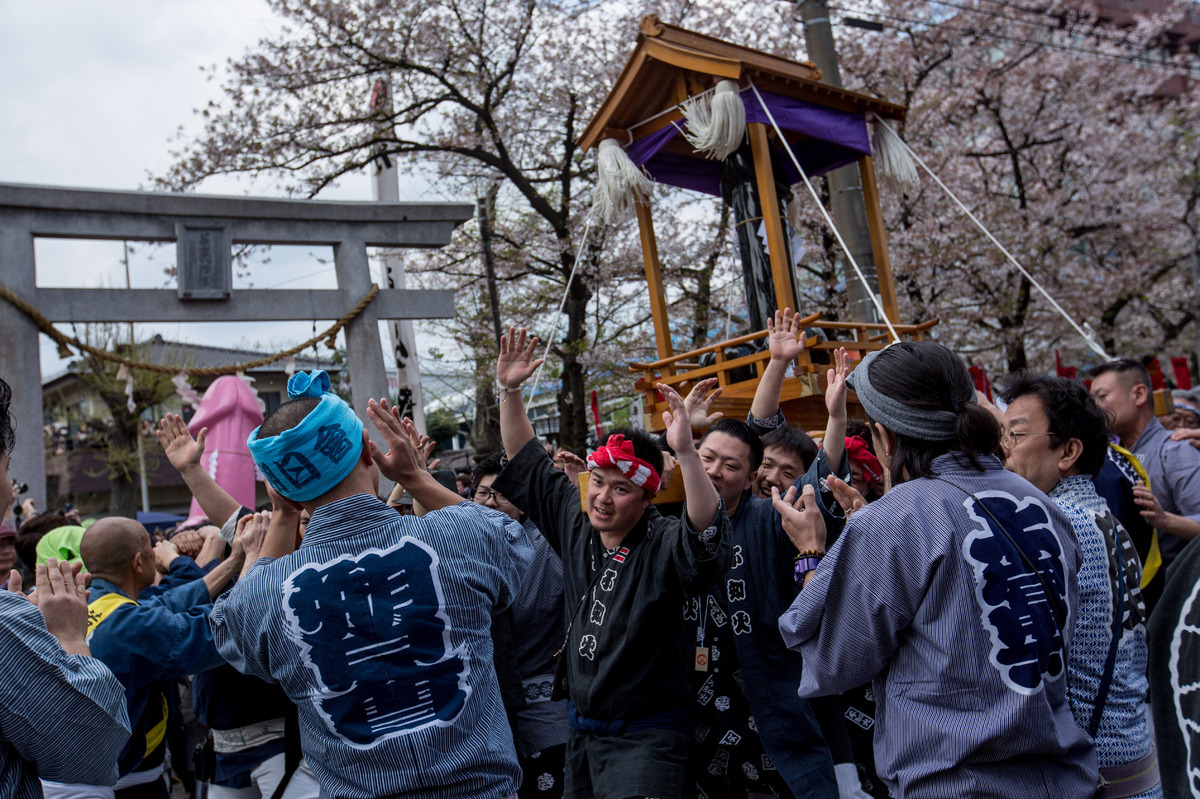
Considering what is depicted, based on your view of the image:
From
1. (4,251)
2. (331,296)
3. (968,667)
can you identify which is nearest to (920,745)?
(968,667)

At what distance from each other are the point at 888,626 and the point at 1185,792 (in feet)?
1.88

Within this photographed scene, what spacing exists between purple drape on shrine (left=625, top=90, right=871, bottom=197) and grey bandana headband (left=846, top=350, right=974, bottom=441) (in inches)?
192

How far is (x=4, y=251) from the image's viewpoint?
23.4 ft

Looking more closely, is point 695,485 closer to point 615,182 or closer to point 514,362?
point 514,362

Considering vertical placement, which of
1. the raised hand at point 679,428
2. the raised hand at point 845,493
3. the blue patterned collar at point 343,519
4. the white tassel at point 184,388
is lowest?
the raised hand at point 845,493

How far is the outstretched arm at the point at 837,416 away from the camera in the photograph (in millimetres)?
2775

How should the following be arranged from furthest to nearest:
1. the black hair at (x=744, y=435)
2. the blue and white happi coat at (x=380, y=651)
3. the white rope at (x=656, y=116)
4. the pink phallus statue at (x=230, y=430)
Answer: the pink phallus statue at (x=230, y=430) < the white rope at (x=656, y=116) < the black hair at (x=744, y=435) < the blue and white happi coat at (x=380, y=651)

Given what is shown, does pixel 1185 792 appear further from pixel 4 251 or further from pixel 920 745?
pixel 4 251

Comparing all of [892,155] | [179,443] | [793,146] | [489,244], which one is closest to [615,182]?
[793,146]

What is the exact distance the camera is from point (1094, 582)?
215 centimetres

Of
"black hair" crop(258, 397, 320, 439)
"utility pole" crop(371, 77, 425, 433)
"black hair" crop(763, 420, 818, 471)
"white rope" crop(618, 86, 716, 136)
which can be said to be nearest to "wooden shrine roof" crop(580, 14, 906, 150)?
"white rope" crop(618, 86, 716, 136)

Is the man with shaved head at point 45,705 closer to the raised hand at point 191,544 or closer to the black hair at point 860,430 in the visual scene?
the raised hand at point 191,544

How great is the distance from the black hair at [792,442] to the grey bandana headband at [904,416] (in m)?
1.43

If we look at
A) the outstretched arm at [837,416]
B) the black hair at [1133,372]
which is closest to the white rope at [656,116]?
the black hair at [1133,372]
